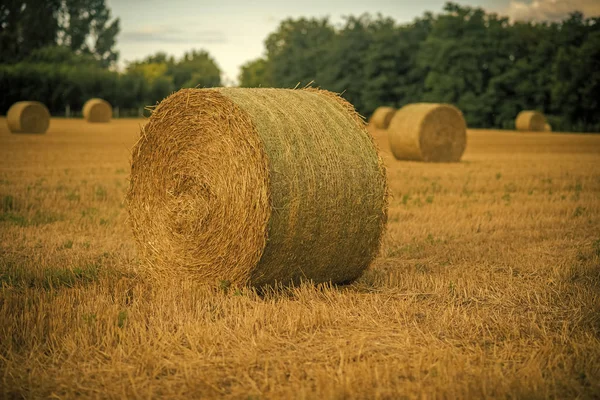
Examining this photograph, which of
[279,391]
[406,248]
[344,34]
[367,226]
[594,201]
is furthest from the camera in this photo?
[344,34]

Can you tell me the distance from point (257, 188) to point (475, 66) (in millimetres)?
48532

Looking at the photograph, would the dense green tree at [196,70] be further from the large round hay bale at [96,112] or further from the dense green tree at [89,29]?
the large round hay bale at [96,112]

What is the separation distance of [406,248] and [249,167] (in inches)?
127

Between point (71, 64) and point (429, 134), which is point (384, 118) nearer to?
point (429, 134)

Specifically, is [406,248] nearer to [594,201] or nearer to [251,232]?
[251,232]

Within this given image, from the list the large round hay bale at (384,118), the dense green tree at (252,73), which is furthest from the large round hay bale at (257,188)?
the dense green tree at (252,73)

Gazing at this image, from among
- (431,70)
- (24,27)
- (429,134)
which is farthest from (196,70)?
(429,134)

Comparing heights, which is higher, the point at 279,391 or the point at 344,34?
the point at 344,34

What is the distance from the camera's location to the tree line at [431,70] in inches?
1823

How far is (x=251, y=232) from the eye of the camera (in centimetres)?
636

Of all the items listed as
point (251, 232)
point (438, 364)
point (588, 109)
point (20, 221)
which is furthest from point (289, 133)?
point (588, 109)

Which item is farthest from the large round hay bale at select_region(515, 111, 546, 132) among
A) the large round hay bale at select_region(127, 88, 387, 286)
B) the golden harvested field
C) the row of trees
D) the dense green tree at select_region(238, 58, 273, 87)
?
the dense green tree at select_region(238, 58, 273, 87)

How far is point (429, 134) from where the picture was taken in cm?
2067

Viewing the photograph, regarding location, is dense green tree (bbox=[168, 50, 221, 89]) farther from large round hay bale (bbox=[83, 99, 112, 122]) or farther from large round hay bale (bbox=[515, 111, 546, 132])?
large round hay bale (bbox=[515, 111, 546, 132])
